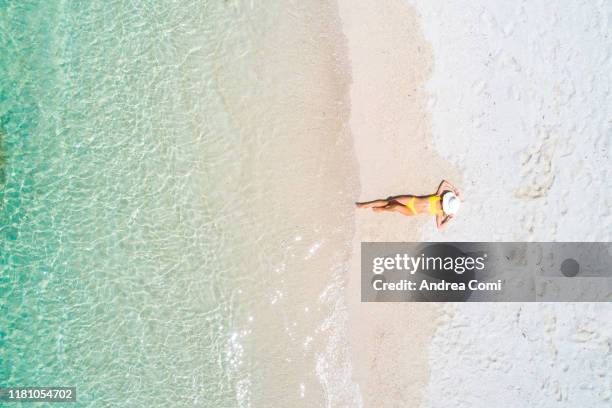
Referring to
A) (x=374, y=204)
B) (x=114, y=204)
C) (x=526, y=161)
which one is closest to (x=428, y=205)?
(x=374, y=204)

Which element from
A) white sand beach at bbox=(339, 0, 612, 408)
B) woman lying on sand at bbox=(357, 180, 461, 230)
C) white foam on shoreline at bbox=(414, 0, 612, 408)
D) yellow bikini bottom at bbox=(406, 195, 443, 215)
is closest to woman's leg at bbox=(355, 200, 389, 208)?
woman lying on sand at bbox=(357, 180, 461, 230)

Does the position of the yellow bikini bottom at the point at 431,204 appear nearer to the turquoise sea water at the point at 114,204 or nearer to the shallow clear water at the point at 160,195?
the shallow clear water at the point at 160,195

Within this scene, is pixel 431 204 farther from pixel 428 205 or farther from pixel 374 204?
pixel 374 204

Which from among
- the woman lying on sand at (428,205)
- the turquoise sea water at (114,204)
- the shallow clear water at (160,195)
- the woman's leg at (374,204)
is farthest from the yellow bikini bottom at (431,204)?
the turquoise sea water at (114,204)

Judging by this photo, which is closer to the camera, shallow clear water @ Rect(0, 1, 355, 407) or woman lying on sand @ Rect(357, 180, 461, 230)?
woman lying on sand @ Rect(357, 180, 461, 230)

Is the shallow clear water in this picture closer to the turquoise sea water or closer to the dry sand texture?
the turquoise sea water
